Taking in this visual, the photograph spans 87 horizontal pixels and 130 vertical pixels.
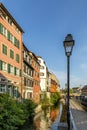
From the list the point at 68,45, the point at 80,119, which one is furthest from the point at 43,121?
the point at 68,45

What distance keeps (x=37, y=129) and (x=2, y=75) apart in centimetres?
1018

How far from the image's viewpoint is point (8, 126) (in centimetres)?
2394

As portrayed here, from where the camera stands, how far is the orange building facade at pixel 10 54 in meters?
36.5

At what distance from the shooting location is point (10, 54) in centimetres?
4031

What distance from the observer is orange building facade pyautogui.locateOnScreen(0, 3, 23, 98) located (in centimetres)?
3647

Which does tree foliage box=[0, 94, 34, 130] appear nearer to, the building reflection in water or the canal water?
the canal water

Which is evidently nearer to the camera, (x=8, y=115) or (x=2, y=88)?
(x=8, y=115)

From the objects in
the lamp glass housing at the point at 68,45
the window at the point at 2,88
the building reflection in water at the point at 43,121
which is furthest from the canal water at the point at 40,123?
the lamp glass housing at the point at 68,45

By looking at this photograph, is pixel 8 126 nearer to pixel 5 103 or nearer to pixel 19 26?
pixel 5 103

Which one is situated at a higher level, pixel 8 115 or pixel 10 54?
pixel 10 54

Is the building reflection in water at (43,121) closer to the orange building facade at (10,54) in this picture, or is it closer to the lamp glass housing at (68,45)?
the orange building facade at (10,54)

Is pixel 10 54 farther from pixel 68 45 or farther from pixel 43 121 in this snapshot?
pixel 68 45

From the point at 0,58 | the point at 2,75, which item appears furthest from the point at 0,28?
the point at 2,75

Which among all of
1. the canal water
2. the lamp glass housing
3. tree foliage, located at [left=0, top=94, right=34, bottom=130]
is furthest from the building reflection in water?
the lamp glass housing
